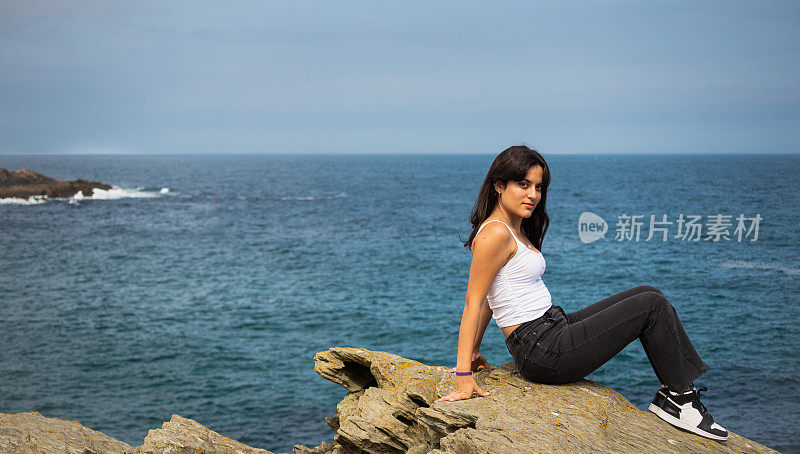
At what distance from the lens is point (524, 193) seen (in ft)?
21.4

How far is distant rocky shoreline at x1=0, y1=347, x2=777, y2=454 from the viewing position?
5.80 m

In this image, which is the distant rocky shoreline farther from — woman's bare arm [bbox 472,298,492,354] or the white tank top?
the white tank top

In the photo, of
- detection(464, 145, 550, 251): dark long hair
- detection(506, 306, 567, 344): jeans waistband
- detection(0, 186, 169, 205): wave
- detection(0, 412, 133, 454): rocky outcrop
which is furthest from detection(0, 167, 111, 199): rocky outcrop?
detection(506, 306, 567, 344): jeans waistband

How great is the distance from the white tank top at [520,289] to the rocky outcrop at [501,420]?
36.0 inches

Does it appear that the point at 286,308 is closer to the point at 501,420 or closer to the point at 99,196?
the point at 501,420

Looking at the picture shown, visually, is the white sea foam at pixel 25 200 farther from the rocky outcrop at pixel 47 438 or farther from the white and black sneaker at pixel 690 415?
the white and black sneaker at pixel 690 415

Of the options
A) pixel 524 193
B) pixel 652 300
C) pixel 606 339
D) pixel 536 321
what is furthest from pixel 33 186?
pixel 652 300

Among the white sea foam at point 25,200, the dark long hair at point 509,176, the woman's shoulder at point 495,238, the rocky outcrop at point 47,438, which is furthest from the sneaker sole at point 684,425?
the white sea foam at point 25,200

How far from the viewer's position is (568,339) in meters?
6.39

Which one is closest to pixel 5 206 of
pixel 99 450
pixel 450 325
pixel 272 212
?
pixel 272 212

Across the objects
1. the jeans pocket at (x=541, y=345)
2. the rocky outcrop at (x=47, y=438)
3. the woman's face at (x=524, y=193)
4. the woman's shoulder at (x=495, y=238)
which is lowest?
the rocky outcrop at (x=47, y=438)

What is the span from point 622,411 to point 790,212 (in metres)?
92.6

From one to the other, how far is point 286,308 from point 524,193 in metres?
32.3

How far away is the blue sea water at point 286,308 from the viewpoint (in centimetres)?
2345
